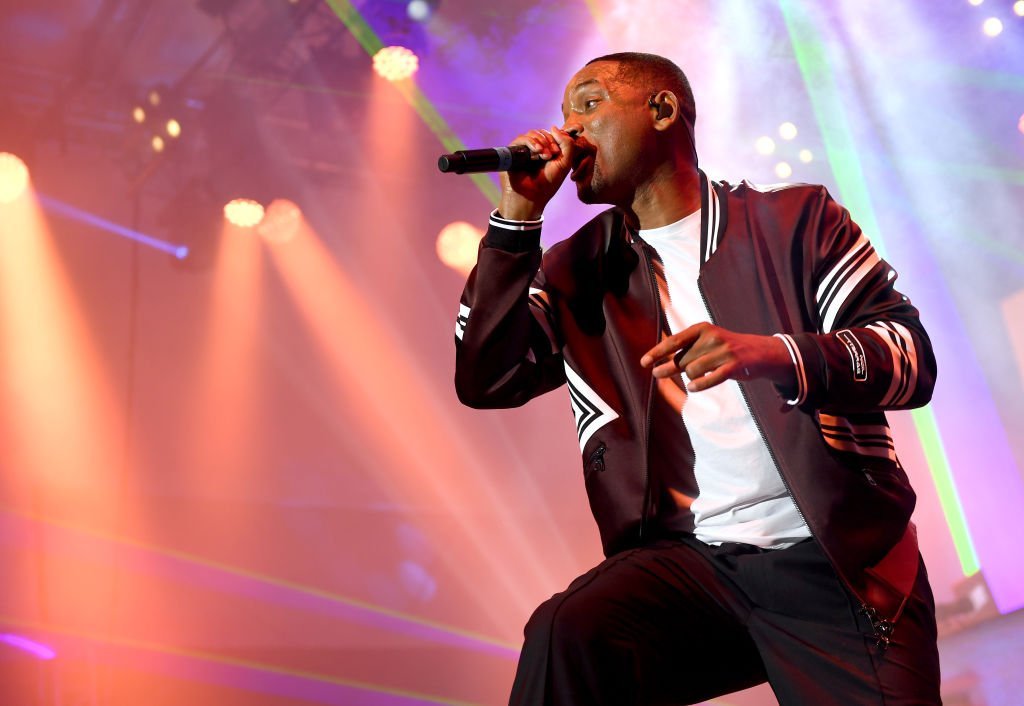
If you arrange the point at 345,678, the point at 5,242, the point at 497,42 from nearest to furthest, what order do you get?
the point at 345,678, the point at 5,242, the point at 497,42

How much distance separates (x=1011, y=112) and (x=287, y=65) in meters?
3.83

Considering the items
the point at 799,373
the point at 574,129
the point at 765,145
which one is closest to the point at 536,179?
the point at 574,129

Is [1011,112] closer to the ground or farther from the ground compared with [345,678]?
farther from the ground

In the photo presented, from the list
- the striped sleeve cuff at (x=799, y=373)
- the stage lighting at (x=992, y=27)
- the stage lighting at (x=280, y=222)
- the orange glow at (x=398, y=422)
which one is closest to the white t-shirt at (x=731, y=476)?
the striped sleeve cuff at (x=799, y=373)

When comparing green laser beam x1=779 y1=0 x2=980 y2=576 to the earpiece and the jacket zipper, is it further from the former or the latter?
the jacket zipper

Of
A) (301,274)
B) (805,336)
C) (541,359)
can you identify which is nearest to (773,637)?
(805,336)

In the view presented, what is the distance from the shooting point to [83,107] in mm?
4418

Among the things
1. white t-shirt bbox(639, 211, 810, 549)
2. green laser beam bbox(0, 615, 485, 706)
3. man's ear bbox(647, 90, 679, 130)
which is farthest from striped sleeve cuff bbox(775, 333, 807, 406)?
green laser beam bbox(0, 615, 485, 706)

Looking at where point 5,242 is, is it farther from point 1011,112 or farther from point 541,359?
point 1011,112

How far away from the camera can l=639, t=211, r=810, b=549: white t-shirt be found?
1.55 meters

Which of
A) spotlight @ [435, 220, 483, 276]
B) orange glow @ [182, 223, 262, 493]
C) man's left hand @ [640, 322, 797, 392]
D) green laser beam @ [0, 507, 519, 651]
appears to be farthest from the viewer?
spotlight @ [435, 220, 483, 276]

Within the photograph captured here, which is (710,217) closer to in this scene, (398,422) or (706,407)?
(706,407)

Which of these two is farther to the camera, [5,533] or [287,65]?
[287,65]

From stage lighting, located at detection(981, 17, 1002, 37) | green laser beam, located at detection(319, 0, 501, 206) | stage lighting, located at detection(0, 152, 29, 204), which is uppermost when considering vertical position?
green laser beam, located at detection(319, 0, 501, 206)
